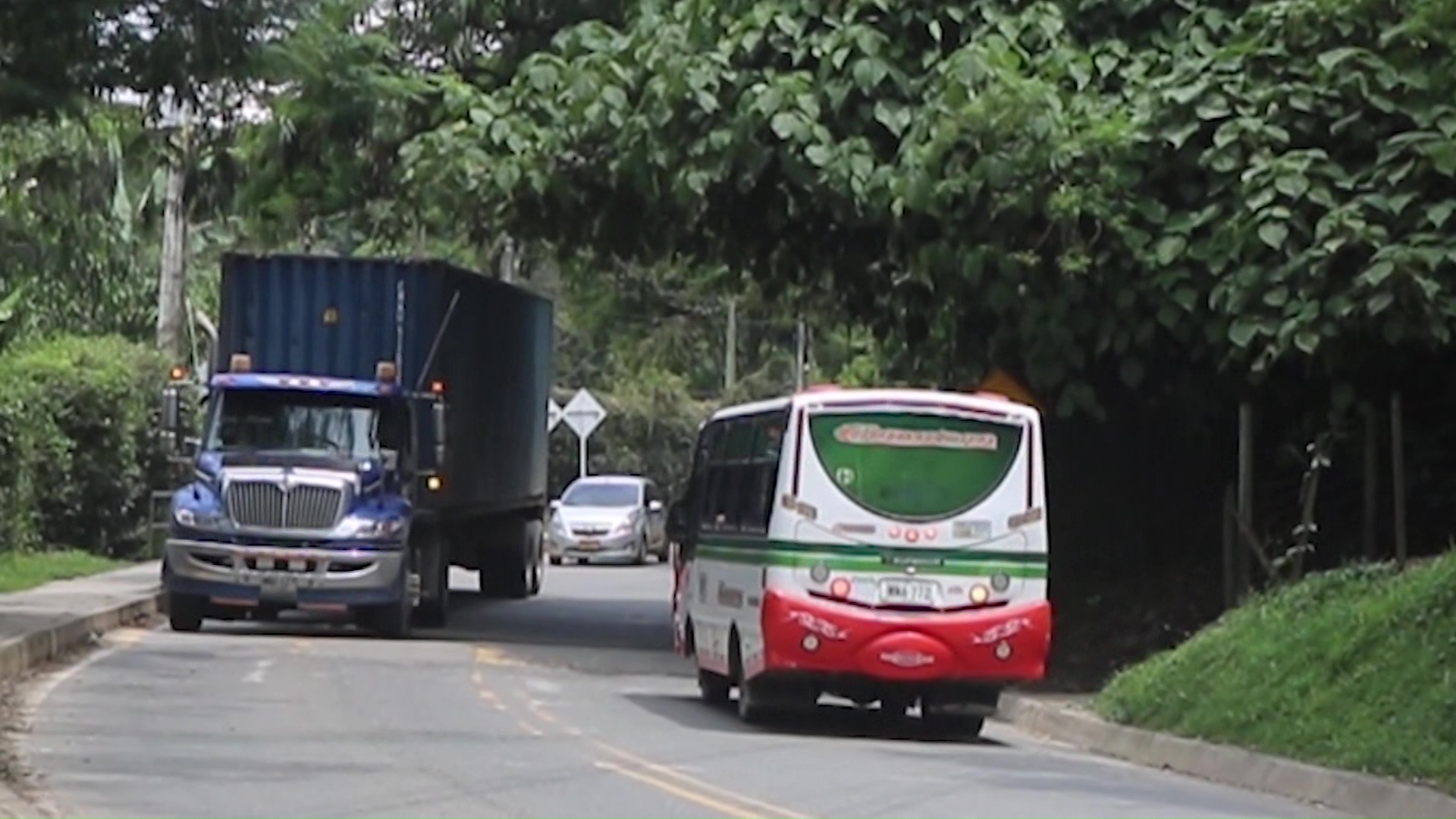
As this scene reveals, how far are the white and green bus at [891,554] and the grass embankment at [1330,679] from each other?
124 cm

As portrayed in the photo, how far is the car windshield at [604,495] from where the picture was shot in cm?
5419

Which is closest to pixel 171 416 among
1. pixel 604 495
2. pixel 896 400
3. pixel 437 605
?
pixel 437 605

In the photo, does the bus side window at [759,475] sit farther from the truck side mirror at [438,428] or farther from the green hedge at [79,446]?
the green hedge at [79,446]

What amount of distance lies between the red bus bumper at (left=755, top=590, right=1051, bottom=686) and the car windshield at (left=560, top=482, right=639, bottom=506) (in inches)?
1340

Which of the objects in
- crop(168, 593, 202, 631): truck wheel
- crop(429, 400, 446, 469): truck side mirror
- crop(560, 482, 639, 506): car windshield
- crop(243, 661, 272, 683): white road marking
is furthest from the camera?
crop(560, 482, 639, 506): car windshield

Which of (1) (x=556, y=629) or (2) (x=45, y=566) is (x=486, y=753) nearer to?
(1) (x=556, y=629)

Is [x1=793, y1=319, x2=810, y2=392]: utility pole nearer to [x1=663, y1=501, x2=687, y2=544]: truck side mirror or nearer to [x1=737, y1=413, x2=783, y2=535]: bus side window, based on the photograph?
[x1=663, y1=501, x2=687, y2=544]: truck side mirror

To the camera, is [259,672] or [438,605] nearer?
[259,672]

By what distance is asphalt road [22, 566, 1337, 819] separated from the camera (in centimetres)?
1485

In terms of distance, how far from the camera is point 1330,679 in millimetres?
19172

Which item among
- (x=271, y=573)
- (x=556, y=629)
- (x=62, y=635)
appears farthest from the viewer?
(x=556, y=629)

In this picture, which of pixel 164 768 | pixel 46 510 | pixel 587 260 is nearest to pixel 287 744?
pixel 164 768

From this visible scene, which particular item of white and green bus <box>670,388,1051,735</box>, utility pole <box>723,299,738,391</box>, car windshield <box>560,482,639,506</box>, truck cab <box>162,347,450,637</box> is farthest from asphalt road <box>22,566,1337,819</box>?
utility pole <box>723,299,738,391</box>

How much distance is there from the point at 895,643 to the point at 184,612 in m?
10.7
